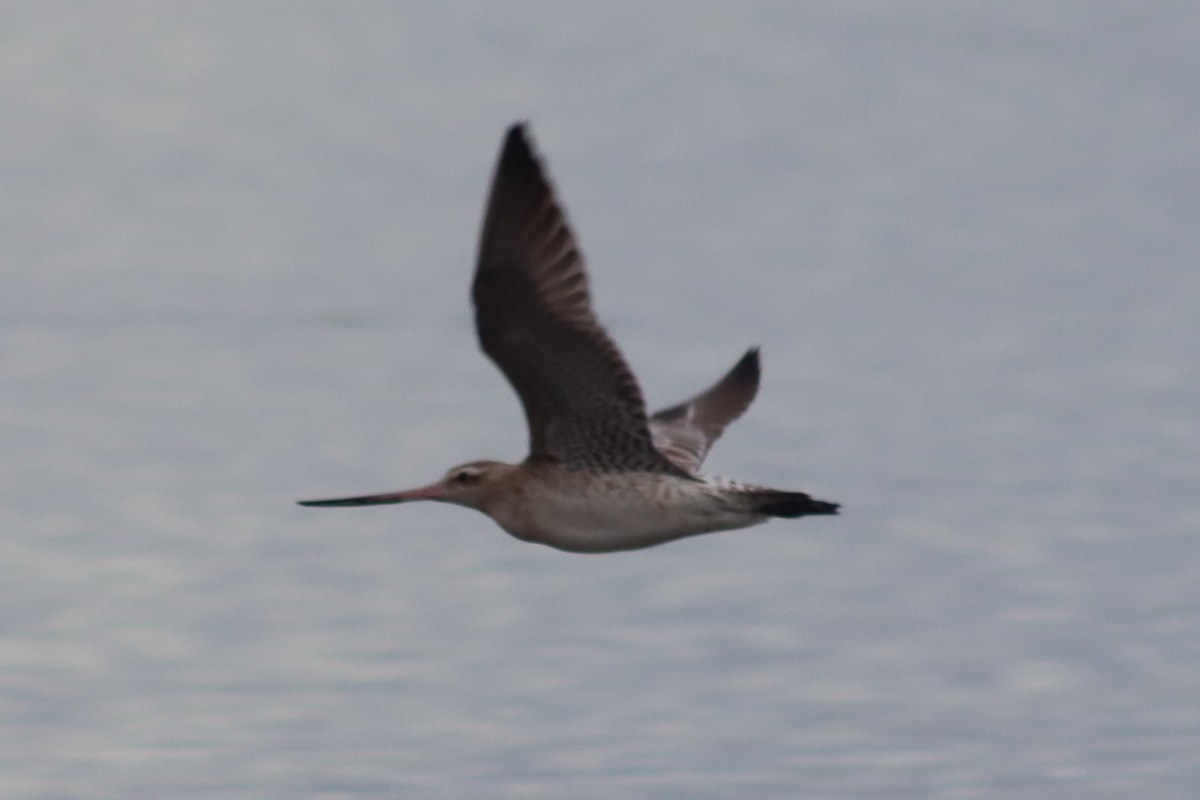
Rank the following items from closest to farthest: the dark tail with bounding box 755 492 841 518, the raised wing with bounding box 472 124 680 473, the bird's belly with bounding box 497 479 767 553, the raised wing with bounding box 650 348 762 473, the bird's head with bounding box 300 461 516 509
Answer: the raised wing with bounding box 472 124 680 473
the dark tail with bounding box 755 492 841 518
the bird's belly with bounding box 497 479 767 553
the bird's head with bounding box 300 461 516 509
the raised wing with bounding box 650 348 762 473

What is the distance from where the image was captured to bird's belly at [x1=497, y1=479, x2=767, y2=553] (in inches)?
398

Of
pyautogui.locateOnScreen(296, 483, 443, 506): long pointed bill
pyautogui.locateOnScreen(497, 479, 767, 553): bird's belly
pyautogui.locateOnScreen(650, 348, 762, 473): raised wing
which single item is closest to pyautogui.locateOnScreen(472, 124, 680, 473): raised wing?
pyautogui.locateOnScreen(497, 479, 767, 553): bird's belly

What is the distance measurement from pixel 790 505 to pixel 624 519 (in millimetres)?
629

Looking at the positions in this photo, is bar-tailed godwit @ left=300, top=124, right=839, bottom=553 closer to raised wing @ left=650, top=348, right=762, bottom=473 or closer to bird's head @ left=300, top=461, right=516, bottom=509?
bird's head @ left=300, top=461, right=516, bottom=509

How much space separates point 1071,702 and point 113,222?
11007mm

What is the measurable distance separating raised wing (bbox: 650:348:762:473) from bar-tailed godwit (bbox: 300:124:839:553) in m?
0.68

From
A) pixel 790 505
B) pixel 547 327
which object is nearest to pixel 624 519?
pixel 790 505

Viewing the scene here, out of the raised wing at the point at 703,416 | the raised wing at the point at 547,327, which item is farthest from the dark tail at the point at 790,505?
the raised wing at the point at 703,416

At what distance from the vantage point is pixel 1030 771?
1289 centimetres

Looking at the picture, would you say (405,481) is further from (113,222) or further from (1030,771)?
(113,222)

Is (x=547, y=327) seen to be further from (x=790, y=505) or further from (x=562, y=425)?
(x=790, y=505)

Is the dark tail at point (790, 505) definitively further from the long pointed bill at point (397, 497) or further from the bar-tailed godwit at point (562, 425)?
the long pointed bill at point (397, 497)

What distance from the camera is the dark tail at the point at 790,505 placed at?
32.2 ft

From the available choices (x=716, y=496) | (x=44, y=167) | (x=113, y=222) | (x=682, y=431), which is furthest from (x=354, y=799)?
(x=44, y=167)
